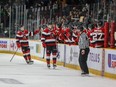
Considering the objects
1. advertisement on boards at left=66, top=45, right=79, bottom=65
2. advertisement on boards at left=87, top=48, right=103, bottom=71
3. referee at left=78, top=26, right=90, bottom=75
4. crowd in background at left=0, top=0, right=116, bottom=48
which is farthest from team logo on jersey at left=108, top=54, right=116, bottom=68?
crowd in background at left=0, top=0, right=116, bottom=48

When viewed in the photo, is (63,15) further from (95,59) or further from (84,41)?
(84,41)

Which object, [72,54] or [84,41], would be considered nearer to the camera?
[84,41]

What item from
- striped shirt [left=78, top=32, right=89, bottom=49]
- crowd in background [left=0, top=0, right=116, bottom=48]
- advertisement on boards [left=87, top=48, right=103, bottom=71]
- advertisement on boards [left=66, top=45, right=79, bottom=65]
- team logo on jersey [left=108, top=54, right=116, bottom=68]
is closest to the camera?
team logo on jersey [left=108, top=54, right=116, bottom=68]

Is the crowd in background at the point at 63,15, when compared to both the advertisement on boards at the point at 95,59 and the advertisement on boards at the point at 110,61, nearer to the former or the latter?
the advertisement on boards at the point at 95,59

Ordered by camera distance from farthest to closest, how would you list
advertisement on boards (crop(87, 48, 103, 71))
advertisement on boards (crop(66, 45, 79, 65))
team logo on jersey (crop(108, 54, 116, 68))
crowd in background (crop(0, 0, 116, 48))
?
1. crowd in background (crop(0, 0, 116, 48))
2. advertisement on boards (crop(66, 45, 79, 65))
3. advertisement on boards (crop(87, 48, 103, 71))
4. team logo on jersey (crop(108, 54, 116, 68))

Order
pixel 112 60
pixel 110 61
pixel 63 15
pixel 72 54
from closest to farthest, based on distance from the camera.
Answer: pixel 112 60 < pixel 110 61 < pixel 72 54 < pixel 63 15

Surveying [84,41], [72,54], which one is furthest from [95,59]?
[72,54]

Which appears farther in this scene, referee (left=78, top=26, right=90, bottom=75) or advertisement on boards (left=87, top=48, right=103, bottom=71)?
advertisement on boards (left=87, top=48, right=103, bottom=71)

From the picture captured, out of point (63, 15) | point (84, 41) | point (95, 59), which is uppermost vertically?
point (63, 15)

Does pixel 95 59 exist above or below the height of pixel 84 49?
below

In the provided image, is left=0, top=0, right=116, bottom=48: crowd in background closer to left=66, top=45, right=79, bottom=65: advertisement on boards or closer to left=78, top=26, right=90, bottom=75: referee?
left=66, top=45, right=79, bottom=65: advertisement on boards

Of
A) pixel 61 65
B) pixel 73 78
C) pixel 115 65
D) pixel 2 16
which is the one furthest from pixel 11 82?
pixel 2 16

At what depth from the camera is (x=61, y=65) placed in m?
18.2

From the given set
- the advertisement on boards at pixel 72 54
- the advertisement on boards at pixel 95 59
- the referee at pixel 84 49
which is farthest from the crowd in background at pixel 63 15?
the referee at pixel 84 49
